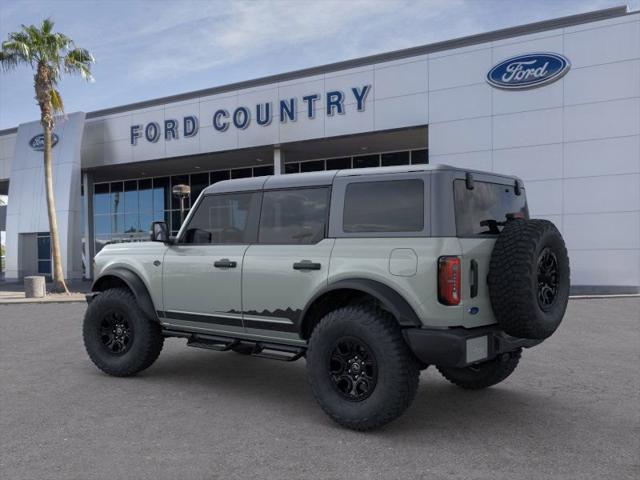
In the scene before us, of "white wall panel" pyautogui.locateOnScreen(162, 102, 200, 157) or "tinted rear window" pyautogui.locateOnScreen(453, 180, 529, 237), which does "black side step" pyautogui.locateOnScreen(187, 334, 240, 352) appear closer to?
"tinted rear window" pyautogui.locateOnScreen(453, 180, 529, 237)

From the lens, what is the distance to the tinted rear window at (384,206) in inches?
169

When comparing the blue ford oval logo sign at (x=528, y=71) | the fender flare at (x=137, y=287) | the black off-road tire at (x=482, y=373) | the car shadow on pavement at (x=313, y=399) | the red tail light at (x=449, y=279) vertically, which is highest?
the blue ford oval logo sign at (x=528, y=71)

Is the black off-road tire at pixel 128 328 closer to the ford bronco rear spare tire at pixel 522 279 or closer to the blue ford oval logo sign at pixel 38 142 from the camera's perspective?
the ford bronco rear spare tire at pixel 522 279

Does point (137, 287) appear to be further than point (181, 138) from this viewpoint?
No

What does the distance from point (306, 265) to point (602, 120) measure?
14625 mm

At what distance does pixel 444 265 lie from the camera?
157 inches

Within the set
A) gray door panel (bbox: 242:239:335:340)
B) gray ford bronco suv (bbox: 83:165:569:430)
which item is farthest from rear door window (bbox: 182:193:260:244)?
gray door panel (bbox: 242:239:335:340)

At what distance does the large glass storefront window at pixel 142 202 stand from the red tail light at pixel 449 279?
822 inches

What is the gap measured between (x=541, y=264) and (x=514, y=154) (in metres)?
13.7

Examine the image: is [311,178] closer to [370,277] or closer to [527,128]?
[370,277]

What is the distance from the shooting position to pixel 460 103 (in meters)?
17.8

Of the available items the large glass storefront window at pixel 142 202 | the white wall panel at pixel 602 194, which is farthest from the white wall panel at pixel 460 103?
the large glass storefront window at pixel 142 202

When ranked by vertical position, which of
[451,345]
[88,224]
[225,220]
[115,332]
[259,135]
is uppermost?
[259,135]

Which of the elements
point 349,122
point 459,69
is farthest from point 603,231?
point 349,122
